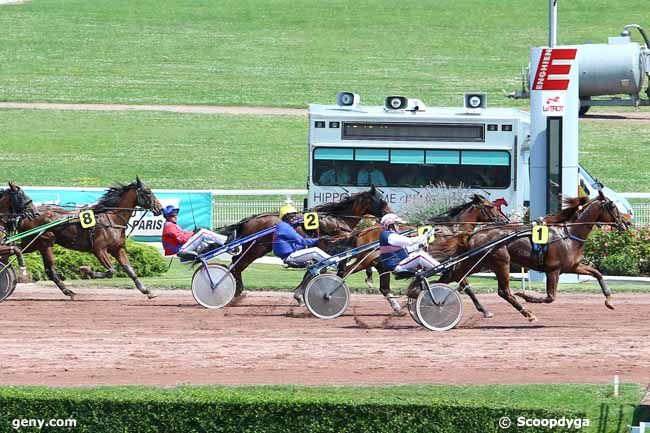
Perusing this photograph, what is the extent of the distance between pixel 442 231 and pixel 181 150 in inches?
931

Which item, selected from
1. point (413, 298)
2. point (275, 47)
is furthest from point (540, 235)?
point (275, 47)

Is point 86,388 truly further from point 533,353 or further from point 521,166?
point 521,166

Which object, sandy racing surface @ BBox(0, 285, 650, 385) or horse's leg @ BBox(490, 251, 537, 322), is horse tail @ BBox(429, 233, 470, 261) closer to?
horse's leg @ BBox(490, 251, 537, 322)

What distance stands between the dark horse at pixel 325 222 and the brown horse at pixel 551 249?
2.10m

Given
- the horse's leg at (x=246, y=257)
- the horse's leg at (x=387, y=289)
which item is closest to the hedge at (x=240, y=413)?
the horse's leg at (x=387, y=289)

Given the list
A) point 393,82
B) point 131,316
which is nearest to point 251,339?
point 131,316

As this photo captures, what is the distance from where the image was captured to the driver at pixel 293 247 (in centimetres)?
1736

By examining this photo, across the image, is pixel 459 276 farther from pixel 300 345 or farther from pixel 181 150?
pixel 181 150

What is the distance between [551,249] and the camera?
56.1ft

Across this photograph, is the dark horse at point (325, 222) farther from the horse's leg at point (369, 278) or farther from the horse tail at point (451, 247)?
the horse tail at point (451, 247)

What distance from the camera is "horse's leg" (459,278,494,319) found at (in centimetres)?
1695

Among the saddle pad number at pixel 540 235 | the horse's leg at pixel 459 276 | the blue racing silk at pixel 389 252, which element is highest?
the saddle pad number at pixel 540 235

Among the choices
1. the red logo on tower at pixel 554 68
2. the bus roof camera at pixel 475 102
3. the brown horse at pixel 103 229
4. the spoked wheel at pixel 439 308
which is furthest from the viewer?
the bus roof camera at pixel 475 102

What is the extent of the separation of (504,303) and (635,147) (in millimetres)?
23120
